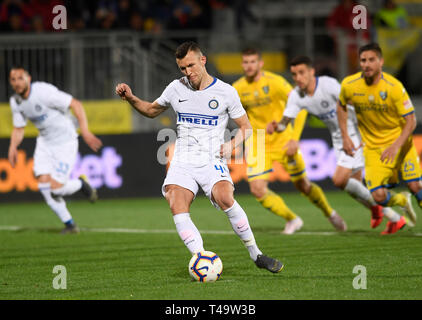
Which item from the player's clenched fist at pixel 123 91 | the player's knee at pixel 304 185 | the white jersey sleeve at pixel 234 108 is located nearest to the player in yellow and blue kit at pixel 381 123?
the player's knee at pixel 304 185

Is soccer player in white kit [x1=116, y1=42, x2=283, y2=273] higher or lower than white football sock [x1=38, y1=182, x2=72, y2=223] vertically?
higher

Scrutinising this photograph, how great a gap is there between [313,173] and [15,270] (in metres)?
9.76

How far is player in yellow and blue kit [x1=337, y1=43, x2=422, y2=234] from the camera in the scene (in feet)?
31.2

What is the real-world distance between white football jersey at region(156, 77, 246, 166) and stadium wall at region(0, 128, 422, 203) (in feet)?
30.8

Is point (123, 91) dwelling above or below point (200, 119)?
above

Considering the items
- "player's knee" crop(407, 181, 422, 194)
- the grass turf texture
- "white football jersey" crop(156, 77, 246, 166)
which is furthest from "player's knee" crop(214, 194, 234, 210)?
"player's knee" crop(407, 181, 422, 194)

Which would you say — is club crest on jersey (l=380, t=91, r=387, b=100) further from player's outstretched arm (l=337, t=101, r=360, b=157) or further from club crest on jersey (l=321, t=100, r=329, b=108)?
club crest on jersey (l=321, t=100, r=329, b=108)

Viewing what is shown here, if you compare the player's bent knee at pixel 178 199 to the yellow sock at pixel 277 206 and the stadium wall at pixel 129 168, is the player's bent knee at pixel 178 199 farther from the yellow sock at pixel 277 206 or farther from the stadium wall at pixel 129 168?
the stadium wall at pixel 129 168

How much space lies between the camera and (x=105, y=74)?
18141 mm

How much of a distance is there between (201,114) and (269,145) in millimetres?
4107

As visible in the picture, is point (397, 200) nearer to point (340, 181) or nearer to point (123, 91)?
point (340, 181)

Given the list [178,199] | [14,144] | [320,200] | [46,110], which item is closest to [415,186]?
[320,200]

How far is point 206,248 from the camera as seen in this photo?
9.77 metres

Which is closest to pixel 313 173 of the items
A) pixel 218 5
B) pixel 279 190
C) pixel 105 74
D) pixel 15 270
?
pixel 279 190
